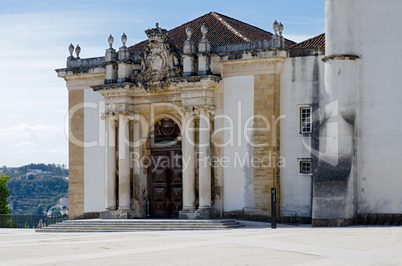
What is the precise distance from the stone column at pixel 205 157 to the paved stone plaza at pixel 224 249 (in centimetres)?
596

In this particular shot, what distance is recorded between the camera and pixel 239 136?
1260 inches

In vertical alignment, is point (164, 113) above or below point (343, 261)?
above

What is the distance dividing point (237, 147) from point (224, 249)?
12779 mm

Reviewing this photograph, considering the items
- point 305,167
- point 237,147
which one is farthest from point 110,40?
point 305,167

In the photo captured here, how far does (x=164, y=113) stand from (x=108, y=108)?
2577mm

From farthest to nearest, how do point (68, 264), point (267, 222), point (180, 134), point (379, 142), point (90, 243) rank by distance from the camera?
1. point (180, 134)
2. point (267, 222)
3. point (379, 142)
4. point (90, 243)
5. point (68, 264)

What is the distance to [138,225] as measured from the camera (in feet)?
98.8

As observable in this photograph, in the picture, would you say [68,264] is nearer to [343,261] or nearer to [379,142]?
[343,261]

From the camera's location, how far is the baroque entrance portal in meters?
33.8

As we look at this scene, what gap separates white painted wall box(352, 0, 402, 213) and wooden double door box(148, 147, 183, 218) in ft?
28.0

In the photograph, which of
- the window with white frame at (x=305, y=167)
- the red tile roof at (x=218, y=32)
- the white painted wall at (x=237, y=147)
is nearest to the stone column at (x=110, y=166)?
the red tile roof at (x=218, y=32)

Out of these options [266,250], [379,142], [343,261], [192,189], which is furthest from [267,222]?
[343,261]

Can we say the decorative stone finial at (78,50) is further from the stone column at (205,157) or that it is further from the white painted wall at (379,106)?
the white painted wall at (379,106)

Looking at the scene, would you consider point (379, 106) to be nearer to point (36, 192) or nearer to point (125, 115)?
point (125, 115)
